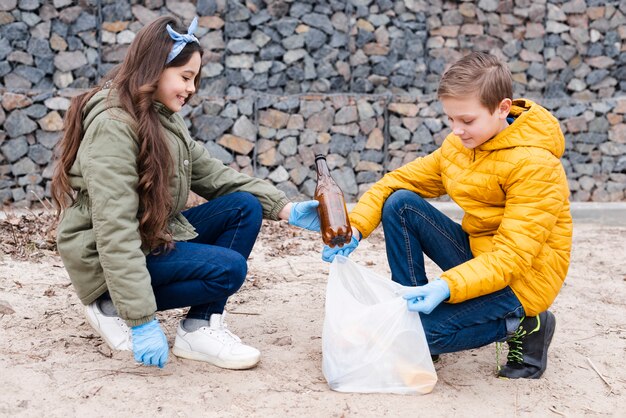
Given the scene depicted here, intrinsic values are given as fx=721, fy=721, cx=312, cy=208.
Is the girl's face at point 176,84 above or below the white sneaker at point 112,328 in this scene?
above

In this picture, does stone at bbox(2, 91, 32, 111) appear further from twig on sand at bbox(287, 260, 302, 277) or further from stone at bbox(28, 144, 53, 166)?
twig on sand at bbox(287, 260, 302, 277)

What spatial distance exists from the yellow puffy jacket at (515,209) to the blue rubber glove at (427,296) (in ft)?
0.14

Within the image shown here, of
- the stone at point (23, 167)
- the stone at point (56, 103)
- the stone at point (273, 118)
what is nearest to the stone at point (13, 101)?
the stone at point (56, 103)

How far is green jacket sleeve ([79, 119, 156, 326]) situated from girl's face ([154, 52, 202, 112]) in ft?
0.84

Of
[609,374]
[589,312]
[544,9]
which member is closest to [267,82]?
[544,9]

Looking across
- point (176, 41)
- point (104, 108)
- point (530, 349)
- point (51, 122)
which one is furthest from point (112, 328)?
point (51, 122)

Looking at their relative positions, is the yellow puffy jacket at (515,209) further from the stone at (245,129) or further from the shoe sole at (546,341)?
the stone at (245,129)

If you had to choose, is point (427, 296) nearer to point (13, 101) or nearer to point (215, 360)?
point (215, 360)

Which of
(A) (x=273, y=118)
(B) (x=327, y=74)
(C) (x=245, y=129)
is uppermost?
(B) (x=327, y=74)

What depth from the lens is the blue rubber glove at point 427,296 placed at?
2.37 meters

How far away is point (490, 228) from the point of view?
2.68 metres

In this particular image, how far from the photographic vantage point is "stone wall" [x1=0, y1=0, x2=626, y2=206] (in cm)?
725


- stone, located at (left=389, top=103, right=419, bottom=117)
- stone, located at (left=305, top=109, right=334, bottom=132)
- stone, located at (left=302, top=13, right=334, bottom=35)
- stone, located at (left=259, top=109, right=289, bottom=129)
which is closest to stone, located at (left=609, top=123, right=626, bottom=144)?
stone, located at (left=389, top=103, right=419, bottom=117)

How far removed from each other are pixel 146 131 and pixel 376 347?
1.07 meters
